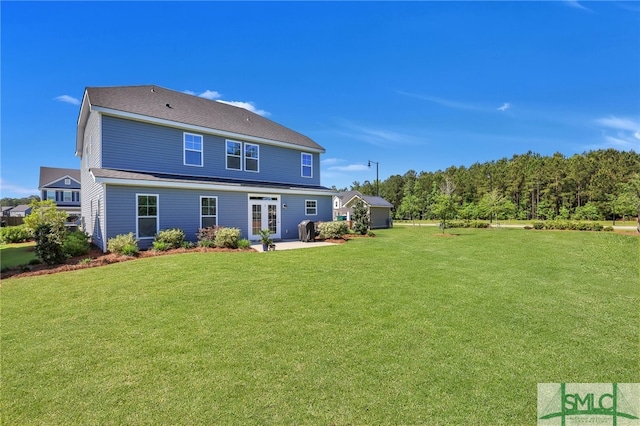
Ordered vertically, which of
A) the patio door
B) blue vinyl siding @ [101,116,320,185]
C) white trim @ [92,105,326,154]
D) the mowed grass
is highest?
white trim @ [92,105,326,154]

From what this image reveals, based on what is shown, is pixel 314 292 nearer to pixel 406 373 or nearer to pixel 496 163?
pixel 406 373

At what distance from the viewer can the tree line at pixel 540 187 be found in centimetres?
3765

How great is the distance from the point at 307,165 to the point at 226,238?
9.27m

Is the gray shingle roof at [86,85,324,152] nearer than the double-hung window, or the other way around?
the gray shingle roof at [86,85,324,152]

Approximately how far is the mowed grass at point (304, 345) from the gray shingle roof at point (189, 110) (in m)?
8.96

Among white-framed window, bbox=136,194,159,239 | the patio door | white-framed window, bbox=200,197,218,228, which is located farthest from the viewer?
the patio door

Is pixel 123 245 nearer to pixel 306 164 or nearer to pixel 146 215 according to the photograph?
pixel 146 215

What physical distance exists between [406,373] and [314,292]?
10.2 ft

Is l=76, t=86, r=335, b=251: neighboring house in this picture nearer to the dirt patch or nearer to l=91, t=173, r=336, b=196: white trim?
l=91, t=173, r=336, b=196: white trim

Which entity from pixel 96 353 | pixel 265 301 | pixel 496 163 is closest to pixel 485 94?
pixel 265 301

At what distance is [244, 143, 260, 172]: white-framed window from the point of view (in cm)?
1661

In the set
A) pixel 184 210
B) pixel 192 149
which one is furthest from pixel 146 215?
pixel 192 149

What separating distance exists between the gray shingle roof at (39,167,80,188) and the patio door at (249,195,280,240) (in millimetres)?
36572

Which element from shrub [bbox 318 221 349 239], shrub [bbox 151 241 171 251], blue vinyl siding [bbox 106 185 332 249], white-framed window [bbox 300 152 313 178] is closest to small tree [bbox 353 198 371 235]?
shrub [bbox 318 221 349 239]
